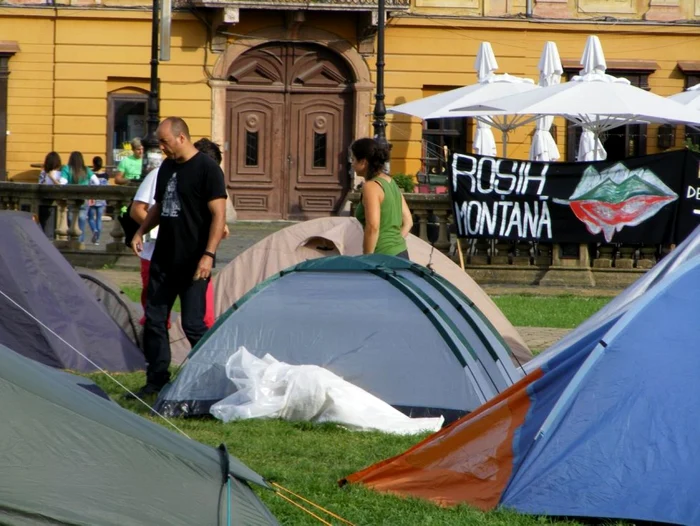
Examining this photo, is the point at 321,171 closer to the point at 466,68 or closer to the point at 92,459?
the point at 466,68

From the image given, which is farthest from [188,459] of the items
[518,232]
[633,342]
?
[518,232]

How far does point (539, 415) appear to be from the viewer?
5852mm

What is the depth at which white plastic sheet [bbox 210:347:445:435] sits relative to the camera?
755 centimetres

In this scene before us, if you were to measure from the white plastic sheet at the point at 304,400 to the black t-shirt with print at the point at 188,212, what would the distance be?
77 centimetres

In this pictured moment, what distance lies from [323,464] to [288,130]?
2253 centimetres

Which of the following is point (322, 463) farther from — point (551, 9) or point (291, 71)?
point (551, 9)

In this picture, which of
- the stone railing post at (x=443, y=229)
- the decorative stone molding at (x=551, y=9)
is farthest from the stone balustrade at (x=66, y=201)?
the decorative stone molding at (x=551, y=9)

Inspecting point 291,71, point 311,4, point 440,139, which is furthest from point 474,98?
point 291,71

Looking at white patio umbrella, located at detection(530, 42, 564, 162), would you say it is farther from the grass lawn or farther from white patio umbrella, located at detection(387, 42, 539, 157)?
the grass lawn

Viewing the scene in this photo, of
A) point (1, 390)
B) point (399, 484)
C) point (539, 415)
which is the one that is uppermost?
point (1, 390)

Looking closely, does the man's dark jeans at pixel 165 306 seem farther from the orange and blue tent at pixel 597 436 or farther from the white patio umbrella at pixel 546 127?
the white patio umbrella at pixel 546 127

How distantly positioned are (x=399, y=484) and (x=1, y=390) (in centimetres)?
236

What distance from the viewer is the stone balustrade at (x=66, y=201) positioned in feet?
54.7

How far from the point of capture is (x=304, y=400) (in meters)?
7.68
